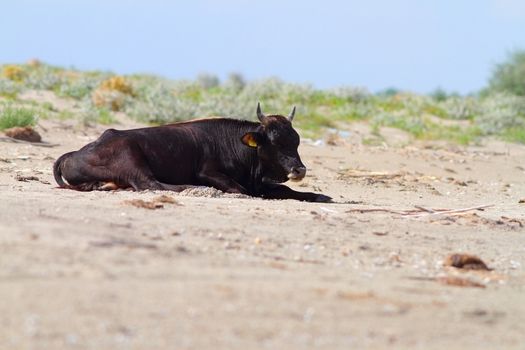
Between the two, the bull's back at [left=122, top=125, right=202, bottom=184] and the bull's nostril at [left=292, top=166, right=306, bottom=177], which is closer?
the bull's back at [left=122, top=125, right=202, bottom=184]

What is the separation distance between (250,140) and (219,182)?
67 cm

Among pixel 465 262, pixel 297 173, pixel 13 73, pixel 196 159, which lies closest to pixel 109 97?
pixel 13 73

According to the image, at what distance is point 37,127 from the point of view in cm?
1756

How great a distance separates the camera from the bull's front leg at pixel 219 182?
12398 mm

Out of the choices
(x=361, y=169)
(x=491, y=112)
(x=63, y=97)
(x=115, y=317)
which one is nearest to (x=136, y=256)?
(x=115, y=317)

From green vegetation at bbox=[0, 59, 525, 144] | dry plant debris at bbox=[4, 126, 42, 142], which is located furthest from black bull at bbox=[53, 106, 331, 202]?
green vegetation at bbox=[0, 59, 525, 144]

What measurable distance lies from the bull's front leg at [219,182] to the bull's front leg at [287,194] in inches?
14.4

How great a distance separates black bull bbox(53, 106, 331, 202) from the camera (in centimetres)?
1187

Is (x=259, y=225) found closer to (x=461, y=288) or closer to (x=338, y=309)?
(x=461, y=288)

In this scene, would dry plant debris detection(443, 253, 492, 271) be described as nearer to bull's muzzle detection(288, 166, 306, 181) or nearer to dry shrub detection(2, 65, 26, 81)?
bull's muzzle detection(288, 166, 306, 181)

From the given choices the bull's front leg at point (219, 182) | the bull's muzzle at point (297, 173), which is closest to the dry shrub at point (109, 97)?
the bull's front leg at point (219, 182)

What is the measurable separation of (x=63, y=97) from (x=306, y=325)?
17.3 metres

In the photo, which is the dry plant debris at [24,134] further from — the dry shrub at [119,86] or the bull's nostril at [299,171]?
the dry shrub at [119,86]

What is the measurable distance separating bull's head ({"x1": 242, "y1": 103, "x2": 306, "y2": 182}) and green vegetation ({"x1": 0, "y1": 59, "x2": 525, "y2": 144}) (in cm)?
633
